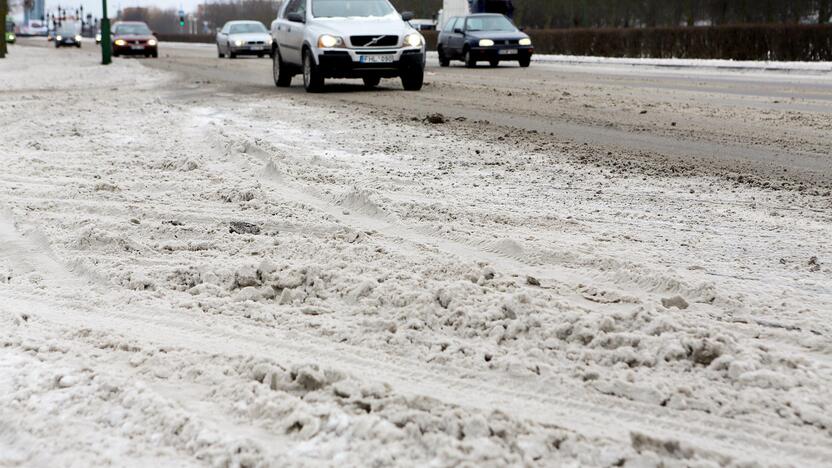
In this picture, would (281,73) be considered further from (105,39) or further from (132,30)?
(132,30)

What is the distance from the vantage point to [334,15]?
16.3 m

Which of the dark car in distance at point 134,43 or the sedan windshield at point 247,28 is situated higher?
the sedan windshield at point 247,28

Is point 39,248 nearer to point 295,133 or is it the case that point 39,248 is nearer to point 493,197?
point 493,197

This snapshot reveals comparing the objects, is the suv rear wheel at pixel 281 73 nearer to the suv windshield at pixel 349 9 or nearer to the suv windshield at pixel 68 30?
the suv windshield at pixel 349 9

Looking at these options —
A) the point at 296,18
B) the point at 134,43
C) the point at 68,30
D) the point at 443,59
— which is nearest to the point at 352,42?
the point at 296,18

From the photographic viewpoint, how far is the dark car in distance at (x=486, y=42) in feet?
88.4

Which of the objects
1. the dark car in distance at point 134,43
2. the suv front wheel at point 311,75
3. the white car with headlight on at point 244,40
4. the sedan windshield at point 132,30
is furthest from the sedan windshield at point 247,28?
the suv front wheel at point 311,75

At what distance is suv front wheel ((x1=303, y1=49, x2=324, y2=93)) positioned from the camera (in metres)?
15.8

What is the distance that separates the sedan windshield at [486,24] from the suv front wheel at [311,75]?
40.5 feet

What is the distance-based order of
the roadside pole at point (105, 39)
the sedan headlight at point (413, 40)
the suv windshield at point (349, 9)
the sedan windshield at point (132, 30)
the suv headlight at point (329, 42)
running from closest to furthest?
the suv headlight at point (329, 42), the sedan headlight at point (413, 40), the suv windshield at point (349, 9), the roadside pole at point (105, 39), the sedan windshield at point (132, 30)

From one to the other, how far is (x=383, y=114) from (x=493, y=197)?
19.3 ft

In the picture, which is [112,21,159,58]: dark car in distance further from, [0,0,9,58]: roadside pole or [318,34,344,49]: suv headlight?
[318,34,344,49]: suv headlight

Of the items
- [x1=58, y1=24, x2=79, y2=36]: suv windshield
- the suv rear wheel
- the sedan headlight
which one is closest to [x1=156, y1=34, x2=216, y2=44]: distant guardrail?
[x1=58, y1=24, x2=79, y2=36]: suv windshield

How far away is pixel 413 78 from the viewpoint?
16469mm
